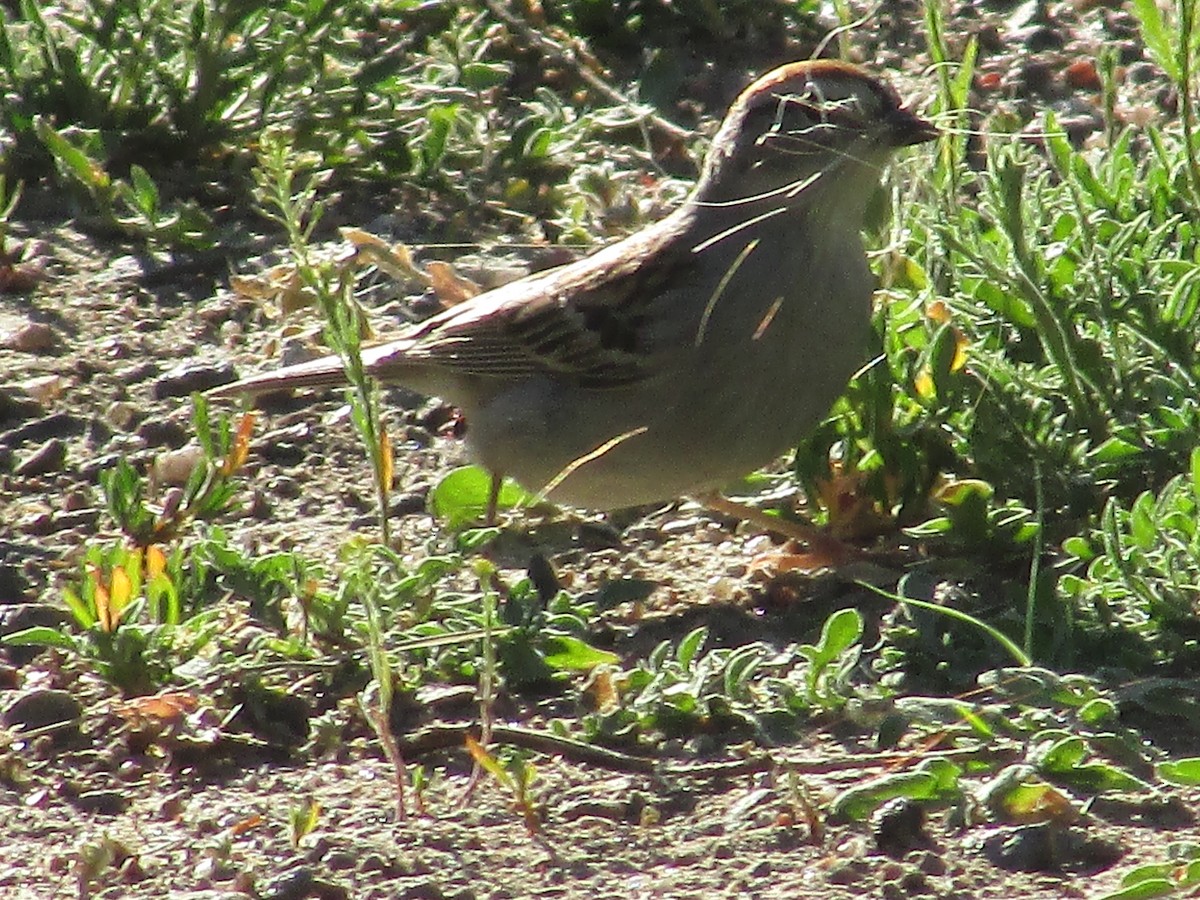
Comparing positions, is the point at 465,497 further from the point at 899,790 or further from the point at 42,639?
the point at 899,790

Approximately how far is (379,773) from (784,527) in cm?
138

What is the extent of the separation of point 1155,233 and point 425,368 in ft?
6.73

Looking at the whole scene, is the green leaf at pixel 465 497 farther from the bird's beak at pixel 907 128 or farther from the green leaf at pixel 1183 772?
the green leaf at pixel 1183 772

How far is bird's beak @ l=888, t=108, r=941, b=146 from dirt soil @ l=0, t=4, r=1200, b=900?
103 centimetres

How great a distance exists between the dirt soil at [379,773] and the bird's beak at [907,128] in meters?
1.03

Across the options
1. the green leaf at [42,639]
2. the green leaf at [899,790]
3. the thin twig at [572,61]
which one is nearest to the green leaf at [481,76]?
the thin twig at [572,61]

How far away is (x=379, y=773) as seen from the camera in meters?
4.02

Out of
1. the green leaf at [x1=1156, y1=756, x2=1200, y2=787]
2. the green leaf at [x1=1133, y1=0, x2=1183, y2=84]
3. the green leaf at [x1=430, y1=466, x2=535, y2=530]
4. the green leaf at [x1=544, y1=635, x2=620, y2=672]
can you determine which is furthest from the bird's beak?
the green leaf at [x1=1156, y1=756, x2=1200, y2=787]

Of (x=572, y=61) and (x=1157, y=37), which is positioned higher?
(x=1157, y=37)

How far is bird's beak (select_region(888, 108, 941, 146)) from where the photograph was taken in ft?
16.2

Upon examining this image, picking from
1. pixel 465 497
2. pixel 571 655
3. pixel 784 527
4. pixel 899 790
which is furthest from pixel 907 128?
pixel 899 790

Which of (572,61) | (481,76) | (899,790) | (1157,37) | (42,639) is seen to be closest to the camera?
(899,790)

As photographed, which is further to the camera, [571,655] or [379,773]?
[571,655]

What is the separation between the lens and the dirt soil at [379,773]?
11.8 ft
